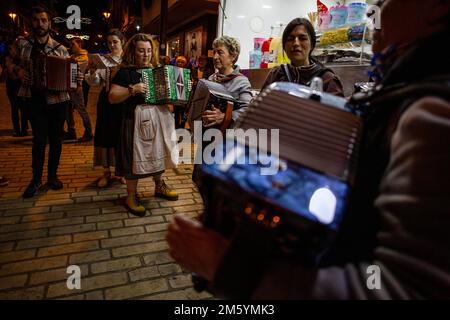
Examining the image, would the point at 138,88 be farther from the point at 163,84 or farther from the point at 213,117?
the point at 213,117

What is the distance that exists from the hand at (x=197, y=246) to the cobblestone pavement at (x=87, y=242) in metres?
1.58

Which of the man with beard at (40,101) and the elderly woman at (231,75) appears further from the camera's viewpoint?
the man with beard at (40,101)

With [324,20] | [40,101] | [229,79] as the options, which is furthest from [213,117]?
[40,101]

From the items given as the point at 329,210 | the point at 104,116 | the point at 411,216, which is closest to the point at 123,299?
the point at 329,210

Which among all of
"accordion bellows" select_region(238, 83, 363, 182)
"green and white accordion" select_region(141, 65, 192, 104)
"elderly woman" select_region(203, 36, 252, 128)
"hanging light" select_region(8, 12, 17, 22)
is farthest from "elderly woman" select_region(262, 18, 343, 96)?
"hanging light" select_region(8, 12, 17, 22)

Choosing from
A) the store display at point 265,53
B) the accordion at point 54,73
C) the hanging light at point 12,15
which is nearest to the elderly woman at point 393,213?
the accordion at point 54,73

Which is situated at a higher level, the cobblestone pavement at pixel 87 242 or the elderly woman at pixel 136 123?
the elderly woman at pixel 136 123

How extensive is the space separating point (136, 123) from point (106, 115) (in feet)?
2.50

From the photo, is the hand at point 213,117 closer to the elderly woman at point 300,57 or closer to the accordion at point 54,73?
the elderly woman at point 300,57

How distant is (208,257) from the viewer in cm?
83

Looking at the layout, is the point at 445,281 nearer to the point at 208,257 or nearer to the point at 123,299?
the point at 208,257

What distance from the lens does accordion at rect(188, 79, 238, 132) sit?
3016 mm

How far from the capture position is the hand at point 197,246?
0.82 meters

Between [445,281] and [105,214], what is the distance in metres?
3.48
